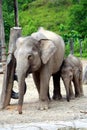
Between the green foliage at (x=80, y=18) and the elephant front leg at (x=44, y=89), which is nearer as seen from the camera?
the elephant front leg at (x=44, y=89)

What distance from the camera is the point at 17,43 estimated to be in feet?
26.6

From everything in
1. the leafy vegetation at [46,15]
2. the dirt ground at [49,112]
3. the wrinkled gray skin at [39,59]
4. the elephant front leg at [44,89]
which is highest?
the wrinkled gray skin at [39,59]

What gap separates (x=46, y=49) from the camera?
809 cm

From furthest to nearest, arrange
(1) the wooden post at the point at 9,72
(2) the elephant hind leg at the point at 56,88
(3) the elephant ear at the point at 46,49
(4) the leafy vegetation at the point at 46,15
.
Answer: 1. (4) the leafy vegetation at the point at 46,15
2. (2) the elephant hind leg at the point at 56,88
3. (1) the wooden post at the point at 9,72
4. (3) the elephant ear at the point at 46,49

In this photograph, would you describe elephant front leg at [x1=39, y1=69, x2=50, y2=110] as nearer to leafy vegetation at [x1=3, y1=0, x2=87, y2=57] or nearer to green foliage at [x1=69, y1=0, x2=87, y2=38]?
green foliage at [x1=69, y1=0, x2=87, y2=38]

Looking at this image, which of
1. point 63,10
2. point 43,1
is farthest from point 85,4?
point 43,1

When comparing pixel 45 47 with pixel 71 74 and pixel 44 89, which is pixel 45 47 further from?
pixel 71 74

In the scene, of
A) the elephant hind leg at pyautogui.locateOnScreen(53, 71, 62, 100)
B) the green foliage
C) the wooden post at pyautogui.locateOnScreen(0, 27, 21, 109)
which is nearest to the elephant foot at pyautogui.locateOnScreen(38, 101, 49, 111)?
the wooden post at pyautogui.locateOnScreen(0, 27, 21, 109)

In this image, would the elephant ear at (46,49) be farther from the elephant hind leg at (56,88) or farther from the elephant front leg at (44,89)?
the elephant hind leg at (56,88)

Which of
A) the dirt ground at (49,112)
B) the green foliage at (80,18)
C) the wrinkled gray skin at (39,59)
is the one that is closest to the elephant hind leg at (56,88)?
the dirt ground at (49,112)

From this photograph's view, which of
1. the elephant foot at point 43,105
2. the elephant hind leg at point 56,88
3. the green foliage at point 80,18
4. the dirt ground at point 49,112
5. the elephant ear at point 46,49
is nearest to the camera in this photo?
the dirt ground at point 49,112

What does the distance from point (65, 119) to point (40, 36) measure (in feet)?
6.08

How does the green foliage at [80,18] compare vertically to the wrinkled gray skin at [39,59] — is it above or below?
below

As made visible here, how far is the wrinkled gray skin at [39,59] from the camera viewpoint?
7674 mm
